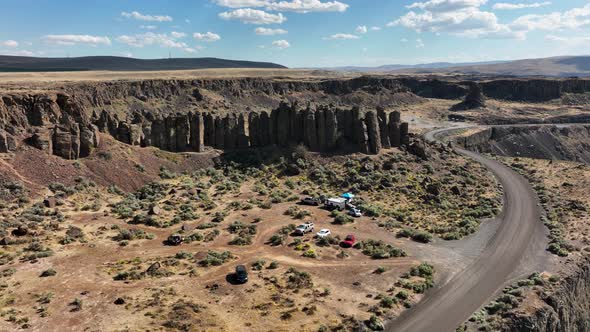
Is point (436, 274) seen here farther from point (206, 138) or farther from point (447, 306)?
point (206, 138)

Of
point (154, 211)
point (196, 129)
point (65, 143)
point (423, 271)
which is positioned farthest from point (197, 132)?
point (423, 271)

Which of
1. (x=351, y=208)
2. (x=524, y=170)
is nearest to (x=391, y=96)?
(x=524, y=170)

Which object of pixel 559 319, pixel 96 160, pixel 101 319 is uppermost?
pixel 96 160

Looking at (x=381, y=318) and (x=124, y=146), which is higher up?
(x=124, y=146)

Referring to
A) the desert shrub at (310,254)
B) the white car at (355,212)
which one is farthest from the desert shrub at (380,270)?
the white car at (355,212)

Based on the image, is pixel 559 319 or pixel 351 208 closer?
pixel 559 319

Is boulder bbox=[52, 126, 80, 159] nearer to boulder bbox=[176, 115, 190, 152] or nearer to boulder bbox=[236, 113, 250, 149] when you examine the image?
boulder bbox=[176, 115, 190, 152]

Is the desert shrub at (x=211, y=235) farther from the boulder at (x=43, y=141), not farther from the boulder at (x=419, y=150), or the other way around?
the boulder at (x=419, y=150)
